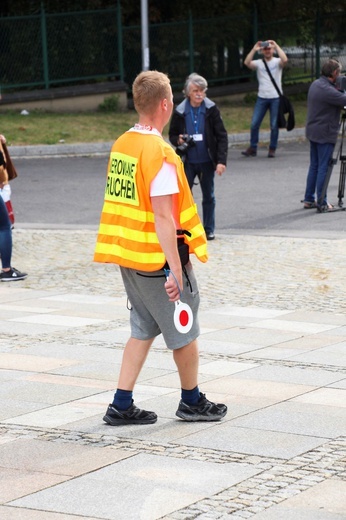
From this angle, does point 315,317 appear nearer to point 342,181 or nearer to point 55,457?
point 55,457

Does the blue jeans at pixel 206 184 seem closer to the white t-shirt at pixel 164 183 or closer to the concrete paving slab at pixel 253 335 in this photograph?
the concrete paving slab at pixel 253 335

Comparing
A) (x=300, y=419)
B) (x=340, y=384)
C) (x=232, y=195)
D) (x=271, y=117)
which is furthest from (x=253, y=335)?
(x=271, y=117)

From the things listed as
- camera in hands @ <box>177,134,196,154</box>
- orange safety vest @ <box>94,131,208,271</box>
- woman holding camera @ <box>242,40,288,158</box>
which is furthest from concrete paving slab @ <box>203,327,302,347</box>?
woman holding camera @ <box>242,40,288,158</box>

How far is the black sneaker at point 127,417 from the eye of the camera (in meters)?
5.99

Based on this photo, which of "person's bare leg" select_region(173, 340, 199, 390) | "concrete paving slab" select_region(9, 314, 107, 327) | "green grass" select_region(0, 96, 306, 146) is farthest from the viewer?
"green grass" select_region(0, 96, 306, 146)

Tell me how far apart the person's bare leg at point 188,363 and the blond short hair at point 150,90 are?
1.20 metres

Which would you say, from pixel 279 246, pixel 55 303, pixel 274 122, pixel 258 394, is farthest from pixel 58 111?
pixel 258 394

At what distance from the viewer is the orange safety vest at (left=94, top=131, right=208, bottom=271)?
5746mm

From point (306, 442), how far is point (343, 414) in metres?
0.54

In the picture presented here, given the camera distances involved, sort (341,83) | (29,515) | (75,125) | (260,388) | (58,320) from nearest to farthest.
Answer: (29,515)
(260,388)
(58,320)
(341,83)
(75,125)

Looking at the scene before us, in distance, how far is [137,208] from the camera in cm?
580

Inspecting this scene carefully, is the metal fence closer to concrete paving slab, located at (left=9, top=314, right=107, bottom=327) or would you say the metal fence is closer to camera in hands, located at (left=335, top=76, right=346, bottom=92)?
camera in hands, located at (left=335, top=76, right=346, bottom=92)

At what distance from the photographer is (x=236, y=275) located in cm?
1097

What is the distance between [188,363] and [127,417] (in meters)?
0.41
